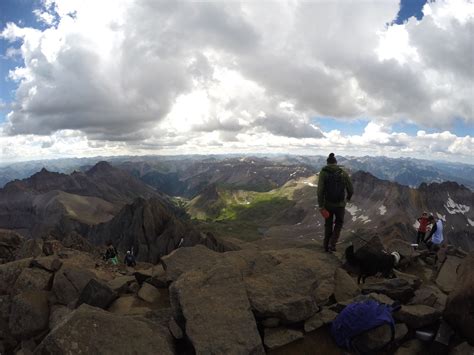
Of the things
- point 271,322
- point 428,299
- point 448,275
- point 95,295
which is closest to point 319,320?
point 271,322

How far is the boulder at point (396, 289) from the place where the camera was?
13.9m

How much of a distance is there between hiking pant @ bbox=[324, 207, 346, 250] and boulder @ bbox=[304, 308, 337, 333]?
23.2 feet

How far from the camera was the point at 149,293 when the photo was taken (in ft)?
56.6

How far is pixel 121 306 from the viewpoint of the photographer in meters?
16.0

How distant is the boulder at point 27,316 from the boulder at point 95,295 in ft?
6.16

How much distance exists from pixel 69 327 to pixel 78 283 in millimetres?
8339

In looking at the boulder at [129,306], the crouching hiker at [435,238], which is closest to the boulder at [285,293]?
the boulder at [129,306]

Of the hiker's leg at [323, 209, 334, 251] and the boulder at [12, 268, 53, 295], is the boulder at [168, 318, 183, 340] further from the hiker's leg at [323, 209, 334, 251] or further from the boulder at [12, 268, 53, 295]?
the hiker's leg at [323, 209, 334, 251]

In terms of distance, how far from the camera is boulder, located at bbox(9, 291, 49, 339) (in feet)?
48.8

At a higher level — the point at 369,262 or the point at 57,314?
the point at 369,262

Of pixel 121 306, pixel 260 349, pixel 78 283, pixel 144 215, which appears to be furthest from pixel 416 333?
pixel 144 215

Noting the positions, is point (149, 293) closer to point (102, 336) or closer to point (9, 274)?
point (102, 336)

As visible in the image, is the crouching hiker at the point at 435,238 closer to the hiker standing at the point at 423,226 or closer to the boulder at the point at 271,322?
the hiker standing at the point at 423,226

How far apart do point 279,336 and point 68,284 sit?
11989mm
